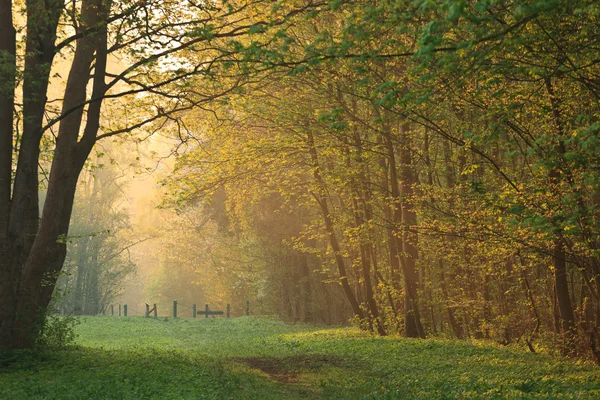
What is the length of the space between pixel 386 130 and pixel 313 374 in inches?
313

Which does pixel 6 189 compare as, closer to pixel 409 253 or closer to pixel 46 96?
pixel 46 96

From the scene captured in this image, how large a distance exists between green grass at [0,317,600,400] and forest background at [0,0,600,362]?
6.18ft

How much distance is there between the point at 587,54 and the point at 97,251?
51308mm

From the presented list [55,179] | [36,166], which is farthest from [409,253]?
[36,166]

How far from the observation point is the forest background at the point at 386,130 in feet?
33.0

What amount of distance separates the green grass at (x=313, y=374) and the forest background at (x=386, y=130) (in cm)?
188

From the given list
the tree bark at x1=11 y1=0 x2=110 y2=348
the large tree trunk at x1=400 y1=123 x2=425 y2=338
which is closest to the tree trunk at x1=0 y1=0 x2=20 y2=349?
the tree bark at x1=11 y1=0 x2=110 y2=348

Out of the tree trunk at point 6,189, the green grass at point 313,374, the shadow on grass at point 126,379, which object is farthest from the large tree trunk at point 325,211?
the tree trunk at point 6,189

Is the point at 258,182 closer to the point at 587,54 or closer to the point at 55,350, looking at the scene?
the point at 55,350

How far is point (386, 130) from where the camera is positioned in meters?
19.7

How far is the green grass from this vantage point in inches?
428

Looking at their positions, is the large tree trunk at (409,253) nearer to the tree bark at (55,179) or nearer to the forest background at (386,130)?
the forest background at (386,130)

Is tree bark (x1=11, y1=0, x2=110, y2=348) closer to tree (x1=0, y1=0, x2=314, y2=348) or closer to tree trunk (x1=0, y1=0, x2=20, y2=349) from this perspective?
tree (x1=0, y1=0, x2=314, y2=348)

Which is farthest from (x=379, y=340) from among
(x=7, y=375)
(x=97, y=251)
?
(x=97, y=251)
